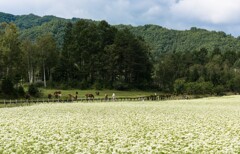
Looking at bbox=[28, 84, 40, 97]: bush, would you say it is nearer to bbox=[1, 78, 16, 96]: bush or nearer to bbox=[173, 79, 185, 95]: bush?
bbox=[1, 78, 16, 96]: bush

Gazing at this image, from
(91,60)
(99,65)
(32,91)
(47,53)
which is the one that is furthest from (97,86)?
(32,91)

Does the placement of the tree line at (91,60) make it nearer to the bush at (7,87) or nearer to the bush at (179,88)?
the bush at (179,88)

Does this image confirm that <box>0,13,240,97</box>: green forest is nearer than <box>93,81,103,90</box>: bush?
No

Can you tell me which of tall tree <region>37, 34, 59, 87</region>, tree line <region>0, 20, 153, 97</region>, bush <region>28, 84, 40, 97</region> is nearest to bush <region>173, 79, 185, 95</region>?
tree line <region>0, 20, 153, 97</region>

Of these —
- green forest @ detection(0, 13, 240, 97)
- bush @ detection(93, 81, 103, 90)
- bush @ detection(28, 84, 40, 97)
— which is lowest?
bush @ detection(28, 84, 40, 97)

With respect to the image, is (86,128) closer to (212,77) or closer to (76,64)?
(76,64)

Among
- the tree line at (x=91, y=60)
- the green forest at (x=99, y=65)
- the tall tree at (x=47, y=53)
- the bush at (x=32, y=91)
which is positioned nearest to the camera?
the bush at (x=32, y=91)

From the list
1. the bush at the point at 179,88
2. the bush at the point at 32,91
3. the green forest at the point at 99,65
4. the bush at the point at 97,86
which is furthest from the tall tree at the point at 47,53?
the bush at the point at 179,88

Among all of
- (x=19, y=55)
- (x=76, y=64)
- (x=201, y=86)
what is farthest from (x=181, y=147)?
(x=76, y=64)

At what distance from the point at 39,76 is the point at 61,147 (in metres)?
118

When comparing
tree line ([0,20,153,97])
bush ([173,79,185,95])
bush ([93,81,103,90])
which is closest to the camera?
bush ([93,81,103,90])

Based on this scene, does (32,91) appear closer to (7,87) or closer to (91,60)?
(7,87)

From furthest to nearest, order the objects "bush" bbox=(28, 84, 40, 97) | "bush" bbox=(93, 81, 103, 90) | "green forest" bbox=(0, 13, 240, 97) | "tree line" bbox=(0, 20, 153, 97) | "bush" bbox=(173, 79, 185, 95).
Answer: "bush" bbox=(173, 79, 185, 95), "tree line" bbox=(0, 20, 153, 97), "green forest" bbox=(0, 13, 240, 97), "bush" bbox=(93, 81, 103, 90), "bush" bbox=(28, 84, 40, 97)

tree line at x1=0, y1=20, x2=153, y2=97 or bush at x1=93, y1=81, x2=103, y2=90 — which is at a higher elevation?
tree line at x1=0, y1=20, x2=153, y2=97
